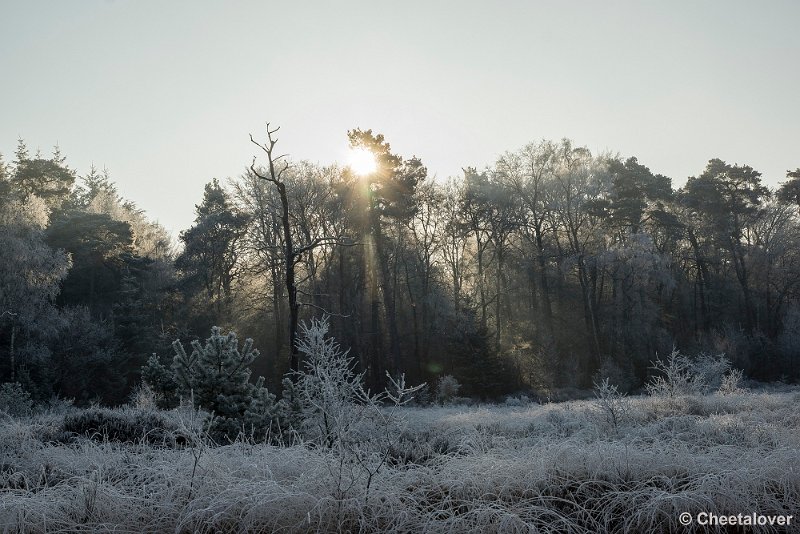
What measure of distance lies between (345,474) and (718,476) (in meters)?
2.81

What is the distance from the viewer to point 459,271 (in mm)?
34938

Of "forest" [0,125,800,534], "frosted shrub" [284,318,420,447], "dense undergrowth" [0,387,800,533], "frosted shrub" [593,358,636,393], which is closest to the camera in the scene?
"dense undergrowth" [0,387,800,533]

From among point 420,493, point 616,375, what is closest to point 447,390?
point 616,375

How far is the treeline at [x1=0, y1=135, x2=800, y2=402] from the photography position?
28984 millimetres

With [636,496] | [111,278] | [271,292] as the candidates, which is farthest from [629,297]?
[636,496]

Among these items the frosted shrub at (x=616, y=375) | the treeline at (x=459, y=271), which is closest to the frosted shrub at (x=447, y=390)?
the treeline at (x=459, y=271)

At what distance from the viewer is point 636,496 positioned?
→ 4.30 meters

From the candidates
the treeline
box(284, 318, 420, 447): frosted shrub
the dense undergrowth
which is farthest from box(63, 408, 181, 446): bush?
the treeline

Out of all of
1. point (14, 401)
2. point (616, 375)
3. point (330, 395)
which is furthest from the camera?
point (616, 375)

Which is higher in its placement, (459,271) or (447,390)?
(459,271)

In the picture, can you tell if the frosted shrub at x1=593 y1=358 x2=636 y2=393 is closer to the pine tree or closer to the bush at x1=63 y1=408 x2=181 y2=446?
the pine tree

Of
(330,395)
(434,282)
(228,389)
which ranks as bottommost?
(228,389)

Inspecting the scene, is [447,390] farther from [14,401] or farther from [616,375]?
[14,401]

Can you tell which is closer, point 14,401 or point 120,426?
point 120,426
